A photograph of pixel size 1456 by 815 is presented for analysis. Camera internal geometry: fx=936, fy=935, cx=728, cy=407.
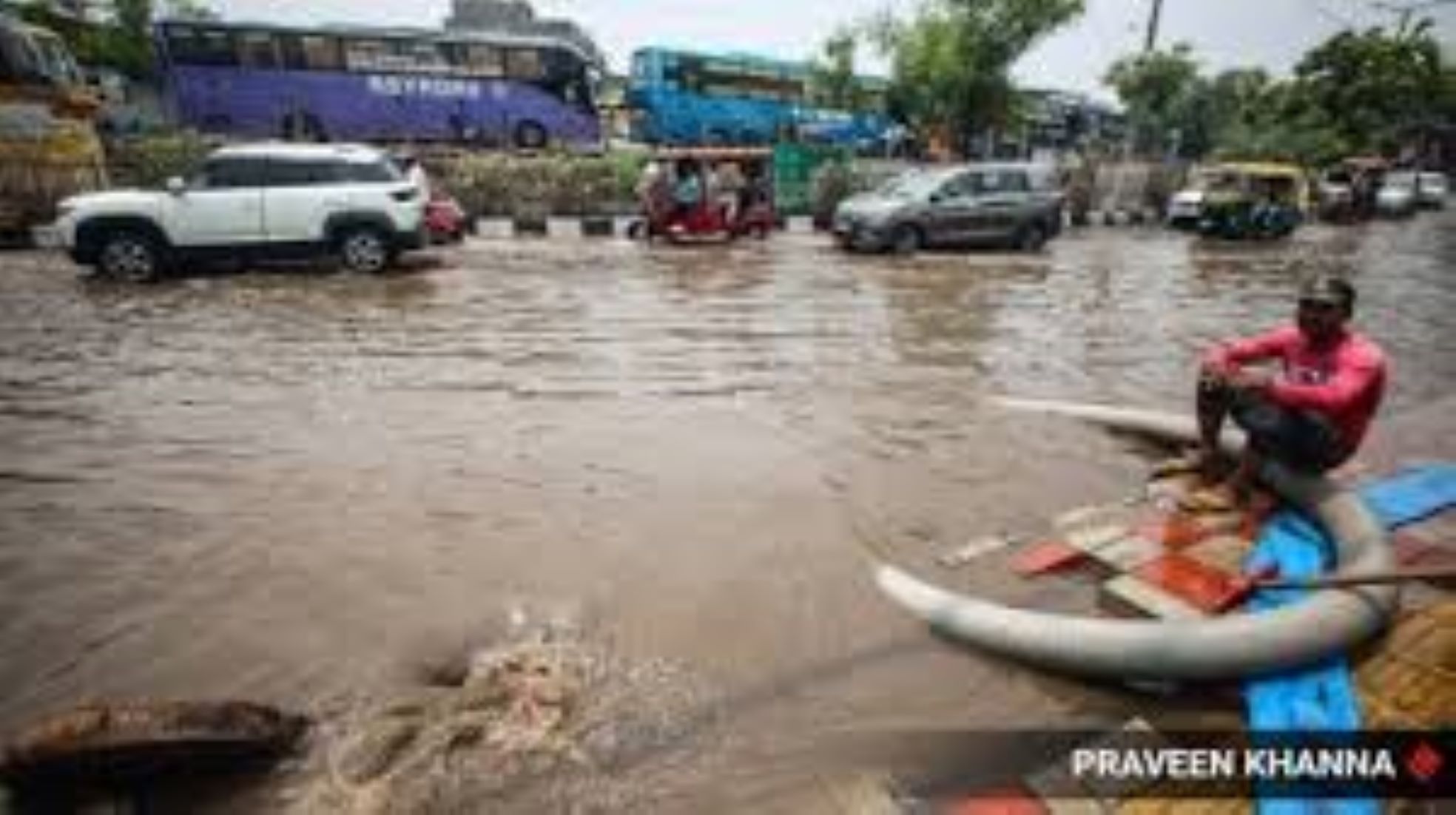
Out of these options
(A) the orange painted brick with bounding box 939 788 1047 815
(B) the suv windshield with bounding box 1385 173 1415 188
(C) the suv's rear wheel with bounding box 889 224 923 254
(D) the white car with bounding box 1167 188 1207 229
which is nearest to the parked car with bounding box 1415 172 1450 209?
(B) the suv windshield with bounding box 1385 173 1415 188

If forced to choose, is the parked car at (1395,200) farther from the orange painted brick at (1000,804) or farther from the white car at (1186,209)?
the orange painted brick at (1000,804)

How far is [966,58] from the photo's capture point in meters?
28.3

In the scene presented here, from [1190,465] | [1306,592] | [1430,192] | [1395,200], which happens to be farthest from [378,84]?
[1430,192]

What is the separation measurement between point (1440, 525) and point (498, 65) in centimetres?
2596

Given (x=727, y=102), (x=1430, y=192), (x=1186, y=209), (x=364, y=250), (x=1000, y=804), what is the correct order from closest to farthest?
(x=1000, y=804), (x=364, y=250), (x=1186, y=209), (x=727, y=102), (x=1430, y=192)

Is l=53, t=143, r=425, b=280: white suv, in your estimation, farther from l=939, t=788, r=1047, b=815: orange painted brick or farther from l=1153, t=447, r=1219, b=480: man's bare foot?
l=939, t=788, r=1047, b=815: orange painted brick

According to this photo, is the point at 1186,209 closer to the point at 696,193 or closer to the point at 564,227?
the point at 696,193

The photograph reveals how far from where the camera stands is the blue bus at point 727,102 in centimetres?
3253

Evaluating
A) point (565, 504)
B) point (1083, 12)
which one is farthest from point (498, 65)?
point (565, 504)

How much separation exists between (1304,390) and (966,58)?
26150 millimetres

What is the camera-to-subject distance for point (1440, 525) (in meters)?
5.08

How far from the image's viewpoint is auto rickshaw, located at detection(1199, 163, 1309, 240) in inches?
908

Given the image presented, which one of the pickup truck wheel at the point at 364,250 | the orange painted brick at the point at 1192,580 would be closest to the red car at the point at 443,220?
the pickup truck wheel at the point at 364,250

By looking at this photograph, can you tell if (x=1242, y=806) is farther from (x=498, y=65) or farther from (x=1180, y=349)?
(x=498, y=65)
